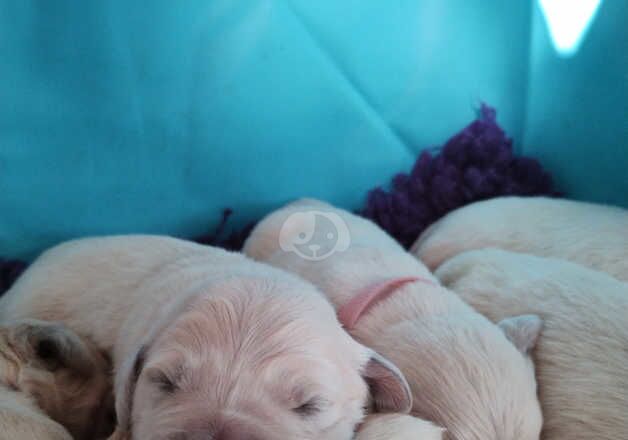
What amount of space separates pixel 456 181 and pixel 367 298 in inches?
60.1

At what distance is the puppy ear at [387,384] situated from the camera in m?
1.67

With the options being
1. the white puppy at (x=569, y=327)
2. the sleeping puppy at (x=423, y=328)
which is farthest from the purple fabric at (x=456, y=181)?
the white puppy at (x=569, y=327)

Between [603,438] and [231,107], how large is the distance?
6.63 feet

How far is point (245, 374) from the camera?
Answer: 4.53ft

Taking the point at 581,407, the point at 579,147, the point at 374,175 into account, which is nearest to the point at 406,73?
the point at 374,175

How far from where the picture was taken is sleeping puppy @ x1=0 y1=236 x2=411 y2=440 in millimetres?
1347

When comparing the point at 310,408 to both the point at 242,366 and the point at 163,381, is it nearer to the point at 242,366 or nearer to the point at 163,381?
the point at 242,366

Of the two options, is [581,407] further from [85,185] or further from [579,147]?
[85,185]

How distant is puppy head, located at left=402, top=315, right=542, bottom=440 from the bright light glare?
1738 millimetres

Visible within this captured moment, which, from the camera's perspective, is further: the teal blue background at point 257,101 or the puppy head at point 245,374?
the teal blue background at point 257,101

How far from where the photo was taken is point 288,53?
3.07 metres

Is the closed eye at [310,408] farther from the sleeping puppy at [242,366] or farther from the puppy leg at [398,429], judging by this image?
the puppy leg at [398,429]

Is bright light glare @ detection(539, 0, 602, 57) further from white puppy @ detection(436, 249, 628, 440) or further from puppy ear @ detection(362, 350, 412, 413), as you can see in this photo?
puppy ear @ detection(362, 350, 412, 413)

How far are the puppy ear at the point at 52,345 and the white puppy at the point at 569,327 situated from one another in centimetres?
130
